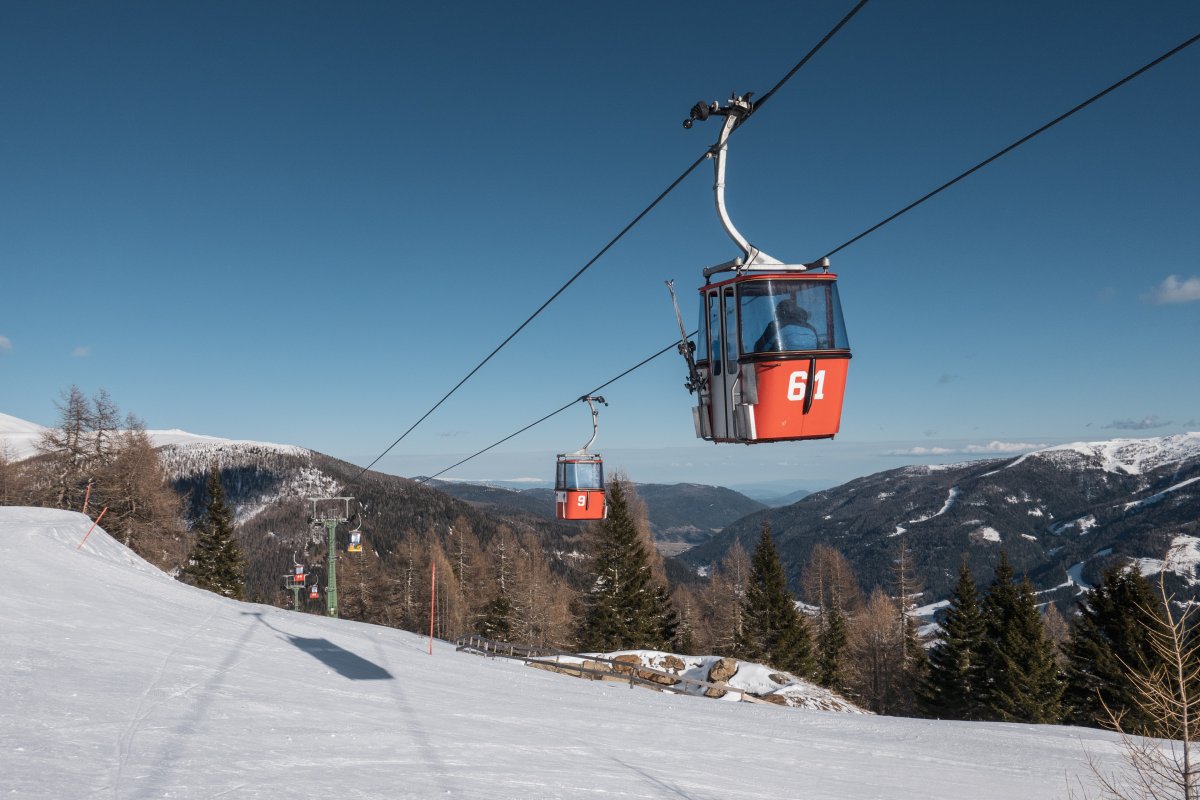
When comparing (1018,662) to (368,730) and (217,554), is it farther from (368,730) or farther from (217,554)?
A: (217,554)

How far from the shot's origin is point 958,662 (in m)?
37.7

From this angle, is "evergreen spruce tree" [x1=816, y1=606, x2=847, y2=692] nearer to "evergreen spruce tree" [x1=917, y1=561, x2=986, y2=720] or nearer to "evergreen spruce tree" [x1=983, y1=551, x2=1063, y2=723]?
"evergreen spruce tree" [x1=917, y1=561, x2=986, y2=720]

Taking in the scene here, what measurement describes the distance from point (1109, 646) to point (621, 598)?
2260 centimetres

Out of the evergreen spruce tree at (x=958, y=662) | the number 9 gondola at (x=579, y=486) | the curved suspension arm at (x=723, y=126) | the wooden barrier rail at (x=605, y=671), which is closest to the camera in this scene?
the curved suspension arm at (x=723, y=126)

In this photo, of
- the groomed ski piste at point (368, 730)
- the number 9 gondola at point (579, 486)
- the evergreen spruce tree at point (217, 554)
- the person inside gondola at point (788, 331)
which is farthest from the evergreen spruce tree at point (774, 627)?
the person inside gondola at point (788, 331)

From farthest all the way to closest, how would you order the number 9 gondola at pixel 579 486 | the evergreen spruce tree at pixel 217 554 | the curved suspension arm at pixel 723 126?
1. the evergreen spruce tree at pixel 217 554
2. the number 9 gondola at pixel 579 486
3. the curved suspension arm at pixel 723 126

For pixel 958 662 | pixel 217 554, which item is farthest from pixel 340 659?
pixel 958 662

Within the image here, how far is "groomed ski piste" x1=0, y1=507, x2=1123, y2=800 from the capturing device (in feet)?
25.6

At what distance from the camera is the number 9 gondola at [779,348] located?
7.53m

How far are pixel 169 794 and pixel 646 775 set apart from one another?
6.64 meters

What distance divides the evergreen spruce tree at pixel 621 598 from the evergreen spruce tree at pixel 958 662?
1493cm

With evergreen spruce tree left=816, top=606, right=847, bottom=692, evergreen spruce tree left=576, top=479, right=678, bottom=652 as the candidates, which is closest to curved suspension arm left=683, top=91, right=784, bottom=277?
evergreen spruce tree left=576, top=479, right=678, bottom=652

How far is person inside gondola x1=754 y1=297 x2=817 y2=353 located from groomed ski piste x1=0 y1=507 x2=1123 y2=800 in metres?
6.37

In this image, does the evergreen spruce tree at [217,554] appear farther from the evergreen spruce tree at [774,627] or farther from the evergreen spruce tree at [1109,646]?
the evergreen spruce tree at [1109,646]
